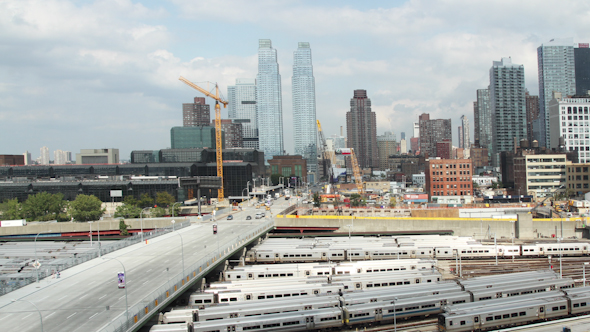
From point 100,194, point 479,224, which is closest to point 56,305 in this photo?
point 479,224

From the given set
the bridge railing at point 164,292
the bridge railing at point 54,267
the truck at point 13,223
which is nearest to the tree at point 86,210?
the truck at point 13,223

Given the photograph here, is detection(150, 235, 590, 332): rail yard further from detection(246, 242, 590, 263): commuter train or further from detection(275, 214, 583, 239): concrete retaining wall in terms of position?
detection(275, 214, 583, 239): concrete retaining wall

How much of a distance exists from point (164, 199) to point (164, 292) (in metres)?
75.7

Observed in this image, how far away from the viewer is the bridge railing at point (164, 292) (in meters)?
25.5

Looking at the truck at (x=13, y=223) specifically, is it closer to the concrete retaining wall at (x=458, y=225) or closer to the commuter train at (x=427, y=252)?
the concrete retaining wall at (x=458, y=225)

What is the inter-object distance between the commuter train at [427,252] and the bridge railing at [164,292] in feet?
33.3

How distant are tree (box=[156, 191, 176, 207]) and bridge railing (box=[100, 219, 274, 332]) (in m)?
58.4

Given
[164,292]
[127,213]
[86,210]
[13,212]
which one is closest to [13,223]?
[13,212]

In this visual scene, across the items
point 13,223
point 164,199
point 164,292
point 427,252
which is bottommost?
point 427,252

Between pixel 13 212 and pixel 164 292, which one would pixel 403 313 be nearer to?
pixel 164 292

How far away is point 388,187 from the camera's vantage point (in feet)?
569

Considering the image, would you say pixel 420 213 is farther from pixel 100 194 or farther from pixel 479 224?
pixel 100 194

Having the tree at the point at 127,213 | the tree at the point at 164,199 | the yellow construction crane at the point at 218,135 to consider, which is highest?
the yellow construction crane at the point at 218,135

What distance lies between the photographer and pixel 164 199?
341 feet
